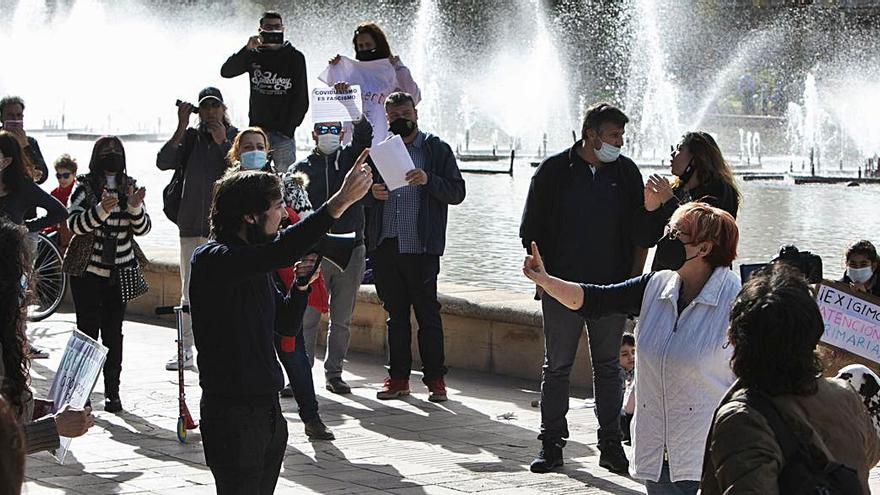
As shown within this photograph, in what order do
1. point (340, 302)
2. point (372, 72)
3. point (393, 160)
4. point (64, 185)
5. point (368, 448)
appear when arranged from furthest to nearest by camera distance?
point (64, 185) < point (372, 72) < point (340, 302) < point (393, 160) < point (368, 448)

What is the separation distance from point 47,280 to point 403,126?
4.65 metres

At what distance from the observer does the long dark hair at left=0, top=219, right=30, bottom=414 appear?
4371 millimetres

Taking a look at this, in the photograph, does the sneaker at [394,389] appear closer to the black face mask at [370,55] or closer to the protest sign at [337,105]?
the protest sign at [337,105]

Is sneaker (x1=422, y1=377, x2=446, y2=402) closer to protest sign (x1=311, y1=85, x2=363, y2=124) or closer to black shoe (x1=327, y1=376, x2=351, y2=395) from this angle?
black shoe (x1=327, y1=376, x2=351, y2=395)

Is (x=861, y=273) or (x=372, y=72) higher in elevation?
(x=372, y=72)

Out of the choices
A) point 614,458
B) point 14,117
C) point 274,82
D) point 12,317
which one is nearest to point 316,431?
point 614,458

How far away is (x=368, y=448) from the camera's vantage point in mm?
8141

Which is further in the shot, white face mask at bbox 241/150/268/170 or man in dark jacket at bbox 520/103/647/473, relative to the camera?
white face mask at bbox 241/150/268/170

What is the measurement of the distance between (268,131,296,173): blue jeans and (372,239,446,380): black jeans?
4.36 feet

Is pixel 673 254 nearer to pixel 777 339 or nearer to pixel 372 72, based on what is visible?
pixel 777 339

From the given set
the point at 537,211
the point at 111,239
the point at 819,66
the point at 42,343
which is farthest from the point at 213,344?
the point at 819,66

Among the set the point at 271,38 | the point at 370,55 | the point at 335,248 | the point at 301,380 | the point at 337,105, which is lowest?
the point at 301,380

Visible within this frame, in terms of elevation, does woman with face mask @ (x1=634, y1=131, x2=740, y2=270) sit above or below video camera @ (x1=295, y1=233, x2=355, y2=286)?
above

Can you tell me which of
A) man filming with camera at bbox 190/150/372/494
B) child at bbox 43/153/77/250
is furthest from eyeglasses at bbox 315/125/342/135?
man filming with camera at bbox 190/150/372/494
